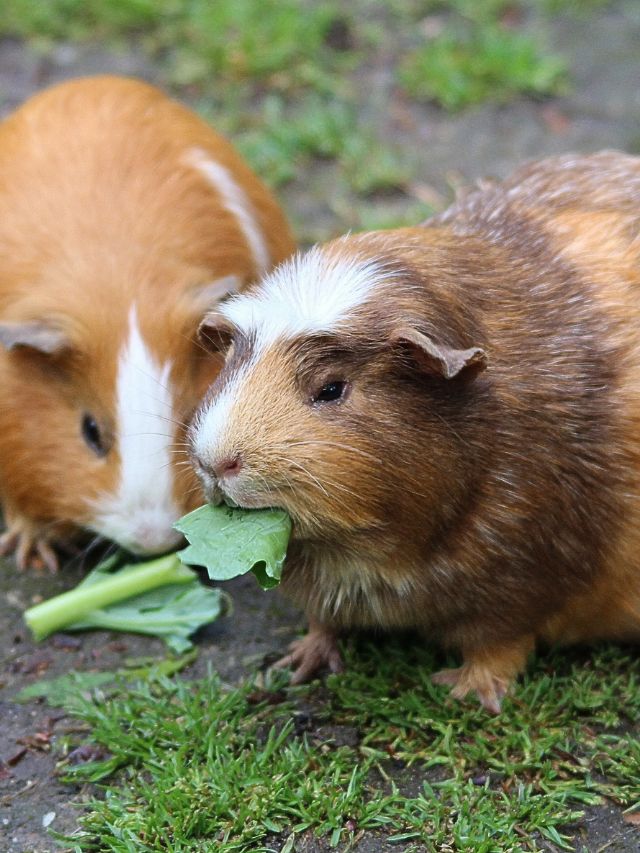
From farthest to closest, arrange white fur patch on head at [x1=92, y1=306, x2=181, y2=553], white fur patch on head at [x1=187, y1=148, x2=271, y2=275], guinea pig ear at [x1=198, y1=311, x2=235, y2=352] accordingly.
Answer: white fur patch on head at [x1=187, y1=148, x2=271, y2=275] < white fur patch on head at [x1=92, y1=306, x2=181, y2=553] < guinea pig ear at [x1=198, y1=311, x2=235, y2=352]

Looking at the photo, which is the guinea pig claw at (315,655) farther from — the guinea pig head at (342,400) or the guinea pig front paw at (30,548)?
the guinea pig front paw at (30,548)

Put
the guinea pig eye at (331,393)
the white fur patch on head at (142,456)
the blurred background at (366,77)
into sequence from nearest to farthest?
the guinea pig eye at (331,393)
the white fur patch on head at (142,456)
the blurred background at (366,77)

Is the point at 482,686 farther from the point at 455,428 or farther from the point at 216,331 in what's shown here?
the point at 216,331

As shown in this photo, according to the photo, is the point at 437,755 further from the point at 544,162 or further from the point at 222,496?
the point at 544,162

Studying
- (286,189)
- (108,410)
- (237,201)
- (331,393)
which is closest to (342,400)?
(331,393)

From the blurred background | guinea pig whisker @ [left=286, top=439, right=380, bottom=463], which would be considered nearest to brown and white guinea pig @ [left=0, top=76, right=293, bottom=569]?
guinea pig whisker @ [left=286, top=439, right=380, bottom=463]

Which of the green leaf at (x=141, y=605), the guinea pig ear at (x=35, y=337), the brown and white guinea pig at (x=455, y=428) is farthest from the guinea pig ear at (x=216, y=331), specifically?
the green leaf at (x=141, y=605)

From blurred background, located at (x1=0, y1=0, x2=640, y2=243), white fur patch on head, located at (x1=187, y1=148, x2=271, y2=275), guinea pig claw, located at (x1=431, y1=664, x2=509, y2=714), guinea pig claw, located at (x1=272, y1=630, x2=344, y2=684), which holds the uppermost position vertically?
blurred background, located at (x1=0, y1=0, x2=640, y2=243)

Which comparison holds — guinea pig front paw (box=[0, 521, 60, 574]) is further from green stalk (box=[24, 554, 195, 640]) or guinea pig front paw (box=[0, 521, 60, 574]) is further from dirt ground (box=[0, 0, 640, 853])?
green stalk (box=[24, 554, 195, 640])
